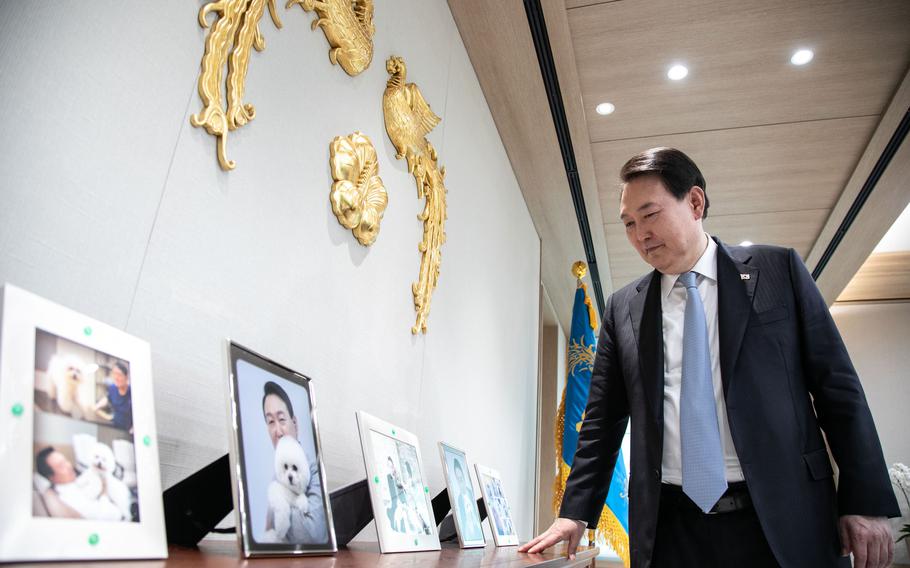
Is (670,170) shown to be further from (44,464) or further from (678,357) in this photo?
(44,464)

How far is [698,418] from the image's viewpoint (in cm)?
140

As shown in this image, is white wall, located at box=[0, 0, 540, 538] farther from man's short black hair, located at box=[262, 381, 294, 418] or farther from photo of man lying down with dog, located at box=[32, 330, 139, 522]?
photo of man lying down with dog, located at box=[32, 330, 139, 522]

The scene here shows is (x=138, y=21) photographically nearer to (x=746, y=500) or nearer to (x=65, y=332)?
(x=65, y=332)

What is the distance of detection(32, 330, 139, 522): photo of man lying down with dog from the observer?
25.4 inches

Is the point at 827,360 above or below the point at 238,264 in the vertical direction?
below

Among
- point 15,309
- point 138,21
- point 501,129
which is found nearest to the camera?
point 15,309

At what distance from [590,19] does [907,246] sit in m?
5.38

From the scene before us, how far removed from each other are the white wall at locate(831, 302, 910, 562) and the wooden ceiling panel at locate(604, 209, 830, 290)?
277 cm

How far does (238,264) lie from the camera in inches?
52.0

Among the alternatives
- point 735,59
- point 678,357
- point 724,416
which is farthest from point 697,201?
point 735,59

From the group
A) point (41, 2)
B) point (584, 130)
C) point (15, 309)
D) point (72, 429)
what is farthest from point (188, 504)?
point (584, 130)

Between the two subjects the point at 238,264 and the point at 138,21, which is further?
the point at 238,264

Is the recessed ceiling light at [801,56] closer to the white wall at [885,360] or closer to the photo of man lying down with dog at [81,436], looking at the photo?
the photo of man lying down with dog at [81,436]

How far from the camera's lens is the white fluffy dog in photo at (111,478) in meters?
0.71
